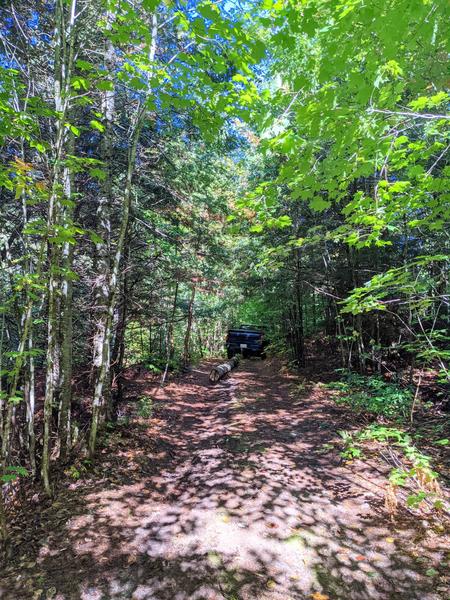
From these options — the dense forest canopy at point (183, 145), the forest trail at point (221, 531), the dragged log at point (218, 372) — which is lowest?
the dragged log at point (218, 372)

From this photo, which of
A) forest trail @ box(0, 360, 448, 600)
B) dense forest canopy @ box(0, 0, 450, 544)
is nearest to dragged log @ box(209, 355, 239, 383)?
dense forest canopy @ box(0, 0, 450, 544)

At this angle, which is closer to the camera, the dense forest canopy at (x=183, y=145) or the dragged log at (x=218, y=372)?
the dense forest canopy at (x=183, y=145)

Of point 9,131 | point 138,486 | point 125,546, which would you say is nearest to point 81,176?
point 9,131

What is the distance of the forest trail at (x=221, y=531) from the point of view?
2.60 metres

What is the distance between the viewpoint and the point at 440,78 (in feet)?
11.9

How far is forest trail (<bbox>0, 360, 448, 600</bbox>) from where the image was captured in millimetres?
2600

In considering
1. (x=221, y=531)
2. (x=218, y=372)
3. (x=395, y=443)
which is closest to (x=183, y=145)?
(x=218, y=372)

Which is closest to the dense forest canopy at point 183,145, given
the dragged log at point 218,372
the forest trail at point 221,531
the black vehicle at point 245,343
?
the forest trail at point 221,531

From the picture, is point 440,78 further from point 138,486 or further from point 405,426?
point 138,486

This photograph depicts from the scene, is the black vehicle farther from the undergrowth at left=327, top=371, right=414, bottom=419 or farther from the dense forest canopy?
the undergrowth at left=327, top=371, right=414, bottom=419

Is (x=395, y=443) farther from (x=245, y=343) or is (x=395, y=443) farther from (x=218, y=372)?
(x=245, y=343)

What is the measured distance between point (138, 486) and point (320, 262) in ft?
Answer: 28.1

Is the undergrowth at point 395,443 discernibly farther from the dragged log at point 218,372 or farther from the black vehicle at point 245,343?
the black vehicle at point 245,343

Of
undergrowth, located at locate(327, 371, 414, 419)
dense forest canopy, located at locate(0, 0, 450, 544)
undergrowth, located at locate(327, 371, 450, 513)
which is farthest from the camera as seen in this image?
undergrowth, located at locate(327, 371, 414, 419)
